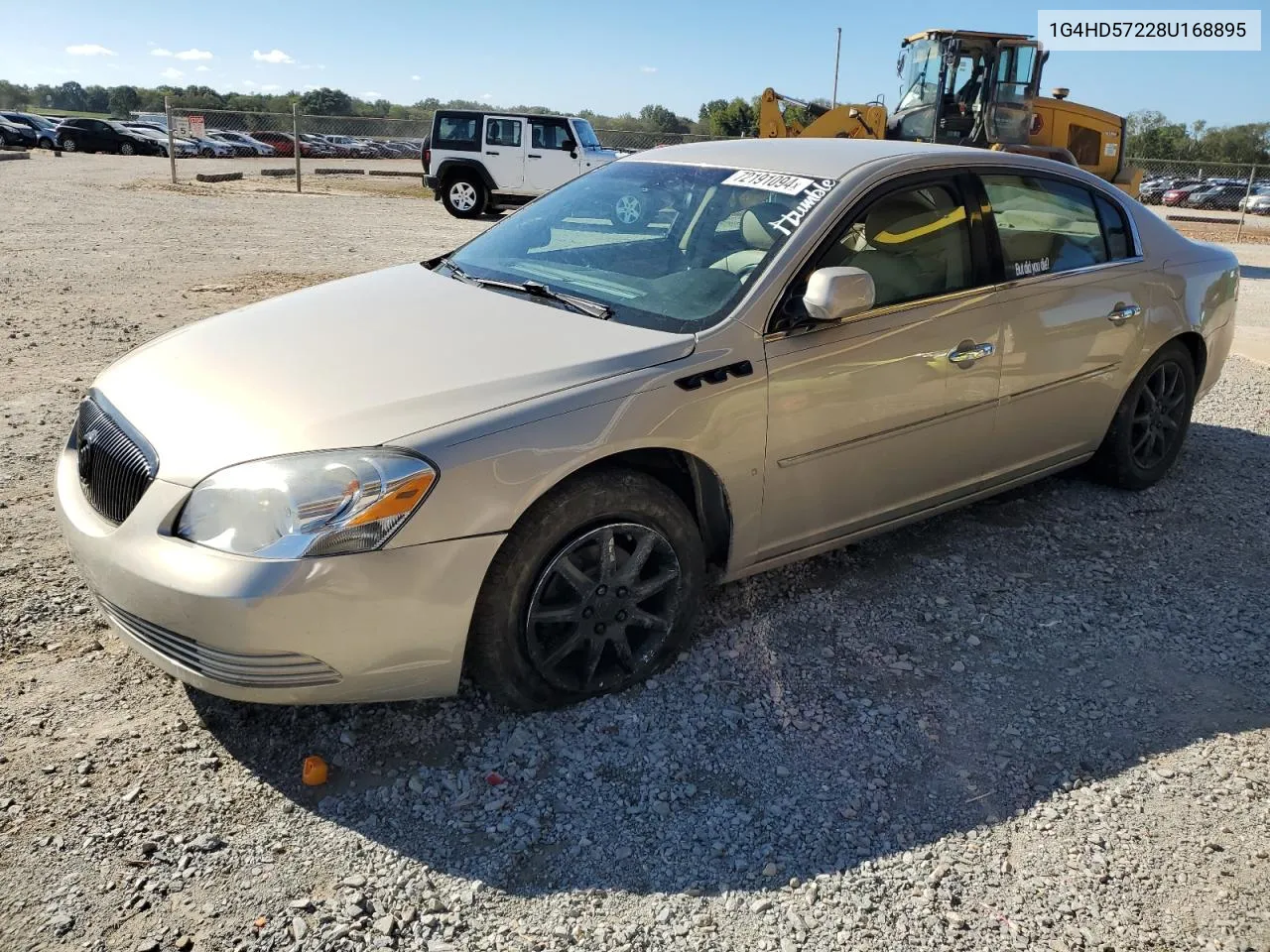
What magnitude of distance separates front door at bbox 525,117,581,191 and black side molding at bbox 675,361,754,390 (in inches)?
678

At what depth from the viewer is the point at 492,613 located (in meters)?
2.93

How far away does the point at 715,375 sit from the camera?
325 cm

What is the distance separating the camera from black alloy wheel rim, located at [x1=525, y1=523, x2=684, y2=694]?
3.07m

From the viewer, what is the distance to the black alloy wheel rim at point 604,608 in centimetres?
307

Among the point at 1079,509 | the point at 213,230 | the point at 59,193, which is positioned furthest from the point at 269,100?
the point at 1079,509

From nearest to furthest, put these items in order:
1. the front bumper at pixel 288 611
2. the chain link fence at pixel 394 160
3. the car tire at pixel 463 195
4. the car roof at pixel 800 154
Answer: the front bumper at pixel 288 611
the car roof at pixel 800 154
the car tire at pixel 463 195
the chain link fence at pixel 394 160

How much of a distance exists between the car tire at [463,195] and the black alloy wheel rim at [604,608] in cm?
1769

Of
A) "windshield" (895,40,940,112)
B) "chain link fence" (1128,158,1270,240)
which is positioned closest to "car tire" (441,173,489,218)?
"windshield" (895,40,940,112)

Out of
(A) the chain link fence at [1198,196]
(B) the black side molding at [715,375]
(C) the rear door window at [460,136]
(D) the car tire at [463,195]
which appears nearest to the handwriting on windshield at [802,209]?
(B) the black side molding at [715,375]

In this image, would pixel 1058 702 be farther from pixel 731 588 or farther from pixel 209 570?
pixel 209 570

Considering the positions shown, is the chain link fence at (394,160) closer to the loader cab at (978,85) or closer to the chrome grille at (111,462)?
the loader cab at (978,85)

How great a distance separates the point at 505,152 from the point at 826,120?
6387 millimetres

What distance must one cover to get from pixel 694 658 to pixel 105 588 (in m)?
1.84

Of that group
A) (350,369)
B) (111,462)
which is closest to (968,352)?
(350,369)
